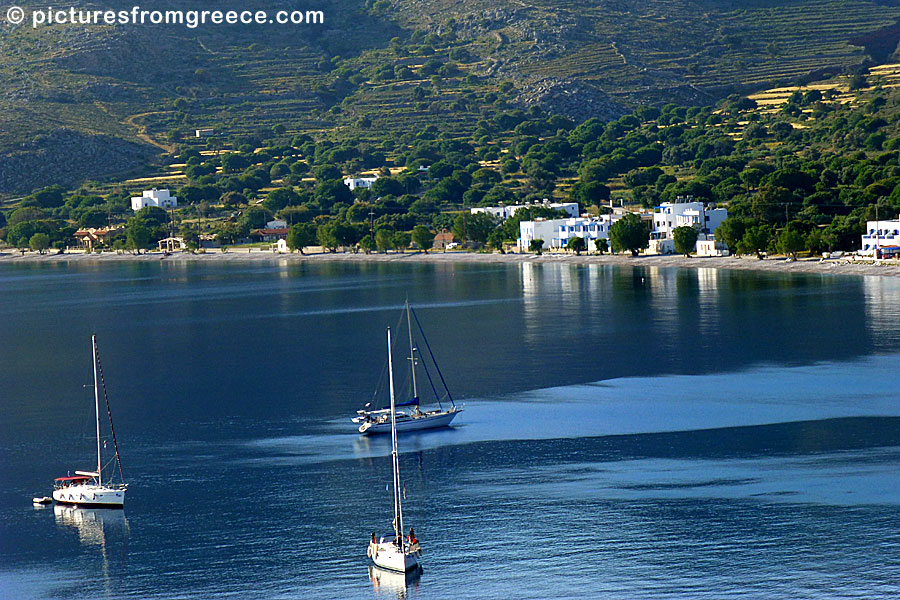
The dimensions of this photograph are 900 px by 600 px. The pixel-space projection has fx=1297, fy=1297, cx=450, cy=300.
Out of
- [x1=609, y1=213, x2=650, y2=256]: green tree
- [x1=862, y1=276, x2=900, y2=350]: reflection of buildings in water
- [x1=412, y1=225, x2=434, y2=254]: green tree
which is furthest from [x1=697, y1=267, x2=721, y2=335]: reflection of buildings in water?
[x1=412, y1=225, x2=434, y2=254]: green tree

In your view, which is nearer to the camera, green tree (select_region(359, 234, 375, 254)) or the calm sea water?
the calm sea water

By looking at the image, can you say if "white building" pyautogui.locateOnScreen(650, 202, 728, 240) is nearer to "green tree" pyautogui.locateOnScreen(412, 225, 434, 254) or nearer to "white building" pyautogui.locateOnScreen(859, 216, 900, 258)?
"white building" pyautogui.locateOnScreen(859, 216, 900, 258)

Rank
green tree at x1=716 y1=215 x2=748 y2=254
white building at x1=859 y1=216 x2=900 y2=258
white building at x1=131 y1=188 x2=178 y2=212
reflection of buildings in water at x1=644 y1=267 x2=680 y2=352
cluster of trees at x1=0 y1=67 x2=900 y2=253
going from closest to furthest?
1. reflection of buildings in water at x1=644 y1=267 x2=680 y2=352
2. white building at x1=859 y1=216 x2=900 y2=258
3. green tree at x1=716 y1=215 x2=748 y2=254
4. cluster of trees at x1=0 y1=67 x2=900 y2=253
5. white building at x1=131 y1=188 x2=178 y2=212

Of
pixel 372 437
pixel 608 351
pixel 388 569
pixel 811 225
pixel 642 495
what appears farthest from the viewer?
pixel 811 225

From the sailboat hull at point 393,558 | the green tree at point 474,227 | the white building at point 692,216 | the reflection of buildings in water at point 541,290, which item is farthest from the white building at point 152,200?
the sailboat hull at point 393,558

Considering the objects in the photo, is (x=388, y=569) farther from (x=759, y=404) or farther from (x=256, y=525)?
(x=759, y=404)

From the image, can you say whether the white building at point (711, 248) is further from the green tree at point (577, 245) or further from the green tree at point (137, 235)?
the green tree at point (137, 235)

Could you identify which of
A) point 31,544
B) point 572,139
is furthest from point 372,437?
point 572,139
